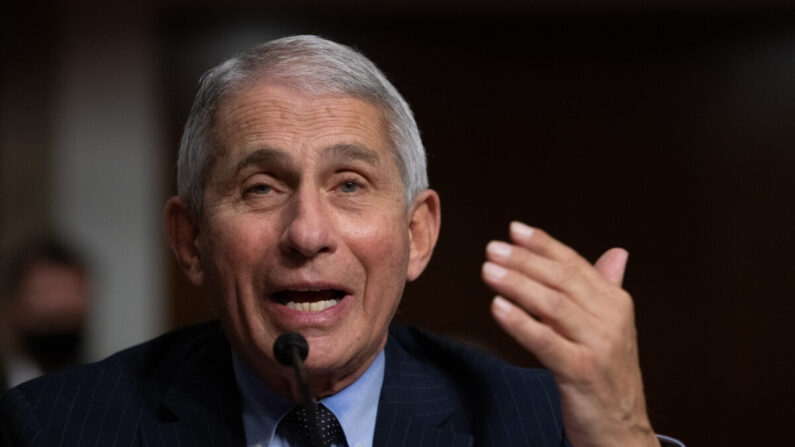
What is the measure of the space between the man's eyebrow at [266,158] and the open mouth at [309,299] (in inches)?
7.9

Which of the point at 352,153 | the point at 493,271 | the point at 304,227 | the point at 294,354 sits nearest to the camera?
the point at 493,271

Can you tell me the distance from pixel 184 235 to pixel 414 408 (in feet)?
1.63

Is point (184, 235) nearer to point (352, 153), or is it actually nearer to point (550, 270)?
point (352, 153)

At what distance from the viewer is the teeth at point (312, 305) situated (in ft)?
5.05

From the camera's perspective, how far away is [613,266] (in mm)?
1412

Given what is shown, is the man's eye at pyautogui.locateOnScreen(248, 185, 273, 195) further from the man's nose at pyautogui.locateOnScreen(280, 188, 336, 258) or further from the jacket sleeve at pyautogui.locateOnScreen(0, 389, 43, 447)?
the jacket sleeve at pyautogui.locateOnScreen(0, 389, 43, 447)

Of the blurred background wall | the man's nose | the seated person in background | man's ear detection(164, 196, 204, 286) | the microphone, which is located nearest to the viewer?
the microphone

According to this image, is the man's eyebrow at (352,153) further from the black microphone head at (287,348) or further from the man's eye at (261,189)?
the black microphone head at (287,348)

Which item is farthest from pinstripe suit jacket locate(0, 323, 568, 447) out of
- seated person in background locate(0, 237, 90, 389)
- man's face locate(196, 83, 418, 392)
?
seated person in background locate(0, 237, 90, 389)

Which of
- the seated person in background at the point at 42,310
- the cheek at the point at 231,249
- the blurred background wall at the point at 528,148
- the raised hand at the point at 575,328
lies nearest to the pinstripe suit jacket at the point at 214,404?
the cheek at the point at 231,249

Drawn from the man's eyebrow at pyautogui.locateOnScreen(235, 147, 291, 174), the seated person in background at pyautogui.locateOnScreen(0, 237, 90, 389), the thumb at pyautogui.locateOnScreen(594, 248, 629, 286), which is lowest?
the seated person in background at pyautogui.locateOnScreen(0, 237, 90, 389)

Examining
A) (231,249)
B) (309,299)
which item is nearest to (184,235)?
(231,249)

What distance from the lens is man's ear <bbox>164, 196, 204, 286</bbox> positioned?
1.74 metres

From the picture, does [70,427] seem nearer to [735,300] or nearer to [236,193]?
[236,193]
